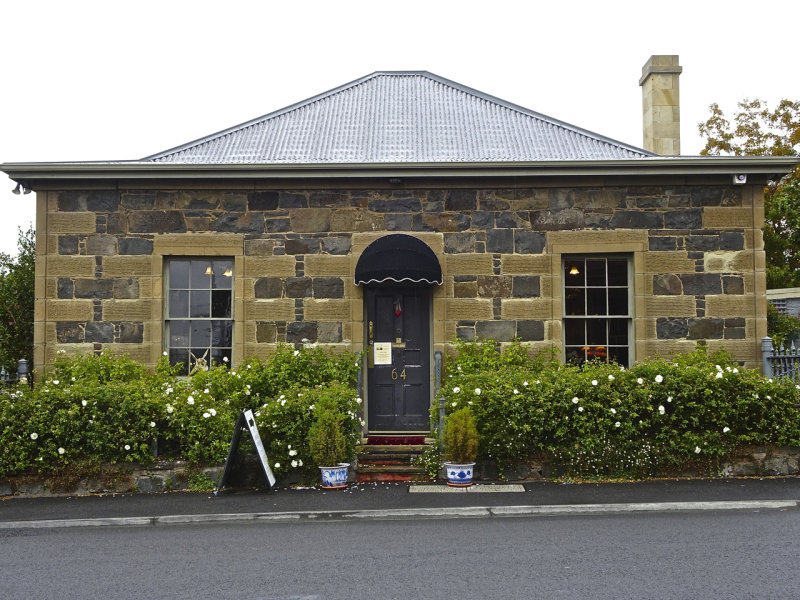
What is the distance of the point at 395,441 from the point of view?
1267 centimetres

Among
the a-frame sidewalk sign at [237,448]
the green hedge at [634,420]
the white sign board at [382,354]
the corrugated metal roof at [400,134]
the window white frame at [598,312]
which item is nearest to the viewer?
the a-frame sidewalk sign at [237,448]

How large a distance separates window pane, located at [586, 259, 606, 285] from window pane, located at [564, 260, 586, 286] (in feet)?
0.31

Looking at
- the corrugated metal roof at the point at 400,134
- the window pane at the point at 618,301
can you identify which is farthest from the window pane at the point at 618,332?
the corrugated metal roof at the point at 400,134

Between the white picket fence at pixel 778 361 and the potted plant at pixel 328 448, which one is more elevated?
the white picket fence at pixel 778 361

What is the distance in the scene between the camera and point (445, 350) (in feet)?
42.7

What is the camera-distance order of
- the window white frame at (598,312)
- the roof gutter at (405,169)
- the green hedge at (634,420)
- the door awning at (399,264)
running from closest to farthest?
1. the green hedge at (634,420)
2. the door awning at (399,264)
3. the roof gutter at (405,169)
4. the window white frame at (598,312)

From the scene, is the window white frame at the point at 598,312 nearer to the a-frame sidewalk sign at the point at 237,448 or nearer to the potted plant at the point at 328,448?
the potted plant at the point at 328,448

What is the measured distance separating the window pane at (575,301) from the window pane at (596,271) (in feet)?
0.88

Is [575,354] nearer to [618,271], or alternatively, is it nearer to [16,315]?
[618,271]

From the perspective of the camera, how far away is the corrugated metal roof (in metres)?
13.7

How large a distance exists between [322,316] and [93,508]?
15.4ft

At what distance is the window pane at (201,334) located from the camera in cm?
1339

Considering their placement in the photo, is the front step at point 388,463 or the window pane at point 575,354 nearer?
the front step at point 388,463

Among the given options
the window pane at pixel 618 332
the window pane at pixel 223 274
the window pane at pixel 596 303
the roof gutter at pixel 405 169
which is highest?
the roof gutter at pixel 405 169
